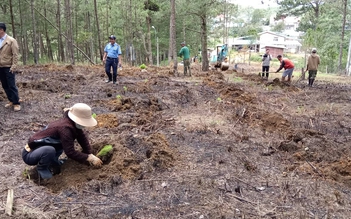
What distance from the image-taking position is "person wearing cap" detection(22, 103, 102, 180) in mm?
3684

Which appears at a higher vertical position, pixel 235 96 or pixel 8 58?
pixel 8 58

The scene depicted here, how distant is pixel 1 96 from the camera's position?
25.8 feet

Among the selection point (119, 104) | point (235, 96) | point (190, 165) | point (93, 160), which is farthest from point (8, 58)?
point (235, 96)

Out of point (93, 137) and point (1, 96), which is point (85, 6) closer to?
point (1, 96)

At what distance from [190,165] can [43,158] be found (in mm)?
1942

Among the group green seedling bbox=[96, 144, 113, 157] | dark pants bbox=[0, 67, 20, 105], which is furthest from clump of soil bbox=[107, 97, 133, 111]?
green seedling bbox=[96, 144, 113, 157]

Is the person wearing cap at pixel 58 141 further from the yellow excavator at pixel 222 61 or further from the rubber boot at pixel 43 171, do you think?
the yellow excavator at pixel 222 61

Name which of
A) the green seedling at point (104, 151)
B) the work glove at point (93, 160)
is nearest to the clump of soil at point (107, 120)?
the green seedling at point (104, 151)

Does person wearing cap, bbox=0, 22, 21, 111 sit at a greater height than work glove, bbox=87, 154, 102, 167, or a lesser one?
greater

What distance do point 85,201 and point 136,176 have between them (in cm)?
77

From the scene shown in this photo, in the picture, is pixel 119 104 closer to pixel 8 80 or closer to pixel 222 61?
pixel 8 80

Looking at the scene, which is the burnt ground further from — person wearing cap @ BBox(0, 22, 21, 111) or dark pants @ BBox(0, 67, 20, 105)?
person wearing cap @ BBox(0, 22, 21, 111)

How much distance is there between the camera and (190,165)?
4.41 m

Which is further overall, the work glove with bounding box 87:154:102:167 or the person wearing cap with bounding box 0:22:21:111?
the person wearing cap with bounding box 0:22:21:111
